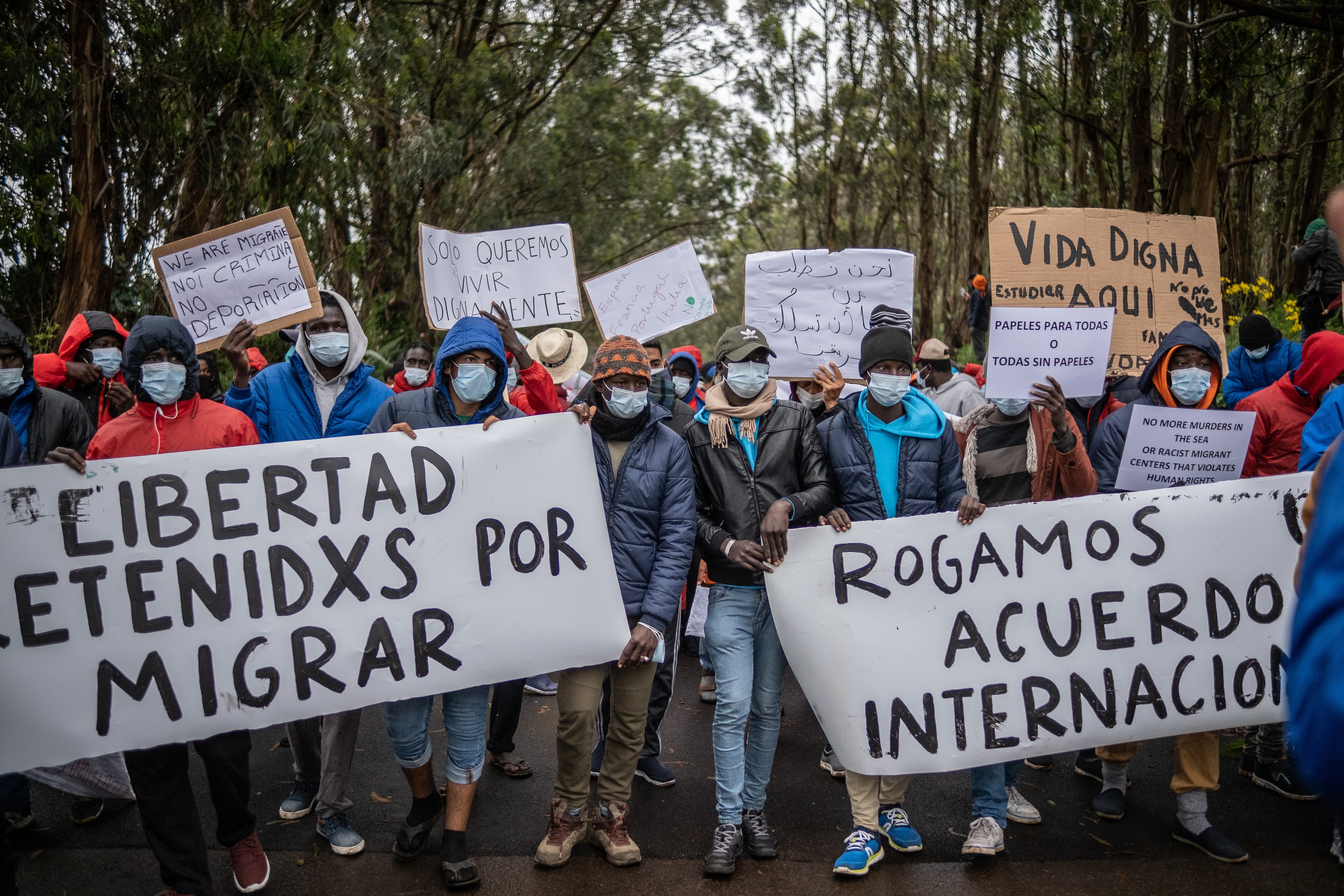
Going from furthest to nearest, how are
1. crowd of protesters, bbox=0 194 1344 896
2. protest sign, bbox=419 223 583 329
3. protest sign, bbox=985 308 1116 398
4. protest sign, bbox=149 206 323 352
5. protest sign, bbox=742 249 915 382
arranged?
protest sign, bbox=419 223 583 329, protest sign, bbox=742 249 915 382, protest sign, bbox=149 206 323 352, protest sign, bbox=985 308 1116 398, crowd of protesters, bbox=0 194 1344 896

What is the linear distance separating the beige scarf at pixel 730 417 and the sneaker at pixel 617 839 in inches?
58.3

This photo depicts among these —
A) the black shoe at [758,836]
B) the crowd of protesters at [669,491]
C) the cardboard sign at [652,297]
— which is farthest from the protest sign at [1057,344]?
the cardboard sign at [652,297]

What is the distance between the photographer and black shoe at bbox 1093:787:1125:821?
4203mm

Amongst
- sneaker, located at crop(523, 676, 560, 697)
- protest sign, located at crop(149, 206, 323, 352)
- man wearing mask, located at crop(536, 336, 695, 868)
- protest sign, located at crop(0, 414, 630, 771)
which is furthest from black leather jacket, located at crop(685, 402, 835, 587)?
sneaker, located at crop(523, 676, 560, 697)

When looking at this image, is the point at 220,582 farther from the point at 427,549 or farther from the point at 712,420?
the point at 712,420

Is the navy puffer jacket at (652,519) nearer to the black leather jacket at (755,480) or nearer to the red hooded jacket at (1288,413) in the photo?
the black leather jacket at (755,480)

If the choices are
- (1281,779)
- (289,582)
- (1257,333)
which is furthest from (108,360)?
(1257,333)

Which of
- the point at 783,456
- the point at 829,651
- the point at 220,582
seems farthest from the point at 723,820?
the point at 220,582

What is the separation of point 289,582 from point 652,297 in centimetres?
340

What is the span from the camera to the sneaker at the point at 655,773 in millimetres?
4645

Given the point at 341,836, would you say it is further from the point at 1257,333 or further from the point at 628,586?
the point at 1257,333

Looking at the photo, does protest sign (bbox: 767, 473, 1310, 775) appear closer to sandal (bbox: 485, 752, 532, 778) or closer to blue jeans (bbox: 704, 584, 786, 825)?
blue jeans (bbox: 704, 584, 786, 825)

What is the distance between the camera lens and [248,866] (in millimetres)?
3588

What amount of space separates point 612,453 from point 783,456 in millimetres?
681
